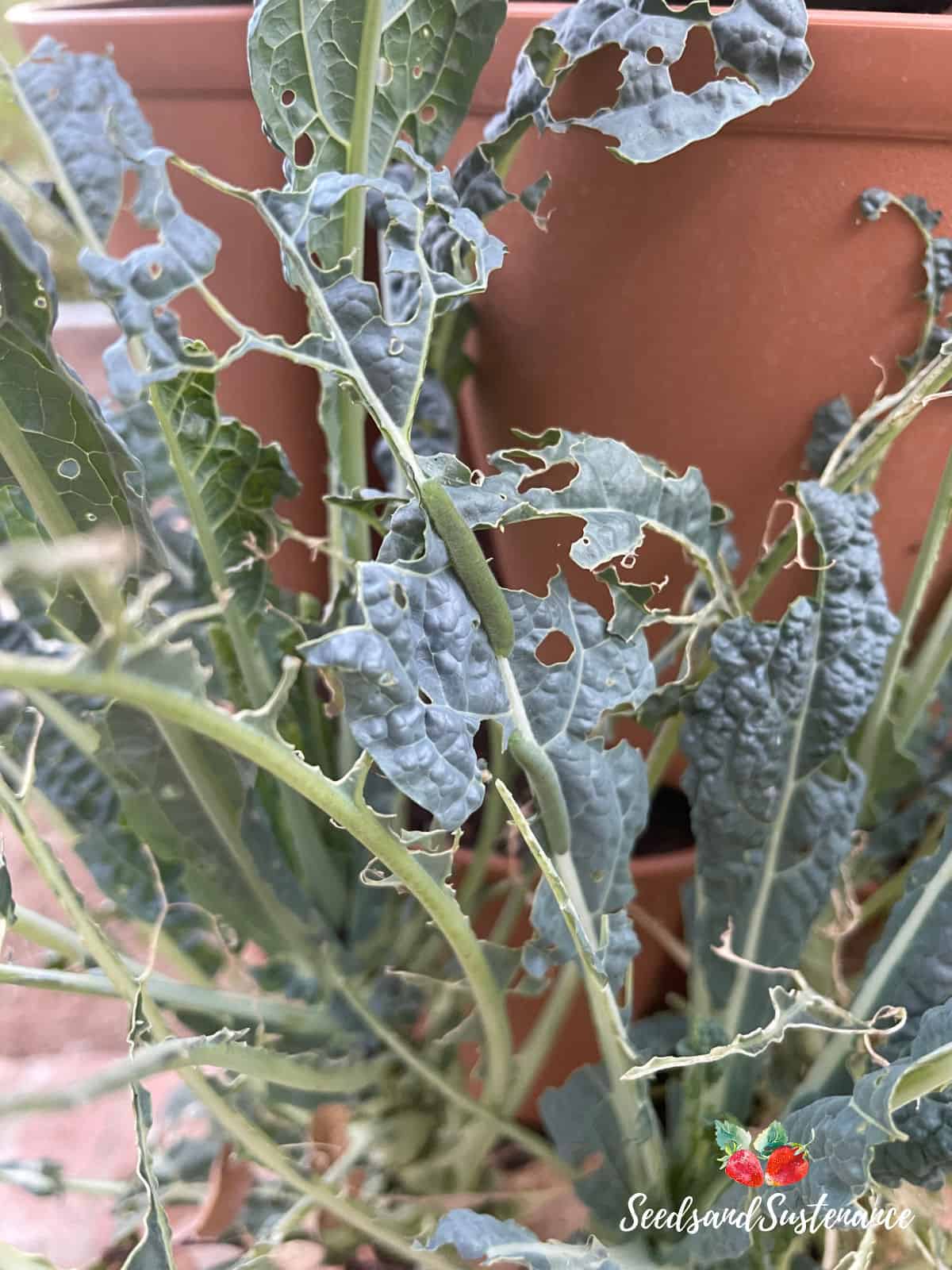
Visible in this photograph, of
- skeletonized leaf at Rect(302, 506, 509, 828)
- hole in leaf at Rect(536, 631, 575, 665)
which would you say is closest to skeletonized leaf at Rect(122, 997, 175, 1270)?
skeletonized leaf at Rect(302, 506, 509, 828)

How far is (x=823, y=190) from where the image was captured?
1.21 ft

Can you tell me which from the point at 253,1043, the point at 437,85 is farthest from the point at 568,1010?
the point at 437,85

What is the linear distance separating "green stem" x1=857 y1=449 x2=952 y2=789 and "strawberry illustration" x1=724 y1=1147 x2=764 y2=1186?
0.59 ft

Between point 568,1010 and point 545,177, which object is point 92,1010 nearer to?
point 568,1010

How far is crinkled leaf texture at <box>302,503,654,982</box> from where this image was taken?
0.25 metres

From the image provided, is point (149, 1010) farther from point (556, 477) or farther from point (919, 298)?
point (919, 298)

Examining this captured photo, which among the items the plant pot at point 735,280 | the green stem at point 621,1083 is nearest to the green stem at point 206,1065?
the green stem at point 621,1083

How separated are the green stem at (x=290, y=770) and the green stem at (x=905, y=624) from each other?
0.20 m

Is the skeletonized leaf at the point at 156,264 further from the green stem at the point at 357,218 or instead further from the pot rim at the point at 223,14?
the pot rim at the point at 223,14

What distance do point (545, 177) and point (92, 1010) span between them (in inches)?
20.8

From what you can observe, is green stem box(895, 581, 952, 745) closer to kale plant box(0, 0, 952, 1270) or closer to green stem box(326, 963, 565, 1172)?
kale plant box(0, 0, 952, 1270)

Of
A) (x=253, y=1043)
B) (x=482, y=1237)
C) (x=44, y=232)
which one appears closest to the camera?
(x=482, y=1237)

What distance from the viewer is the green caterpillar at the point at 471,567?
0.27 m

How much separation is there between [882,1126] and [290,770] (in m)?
0.19
